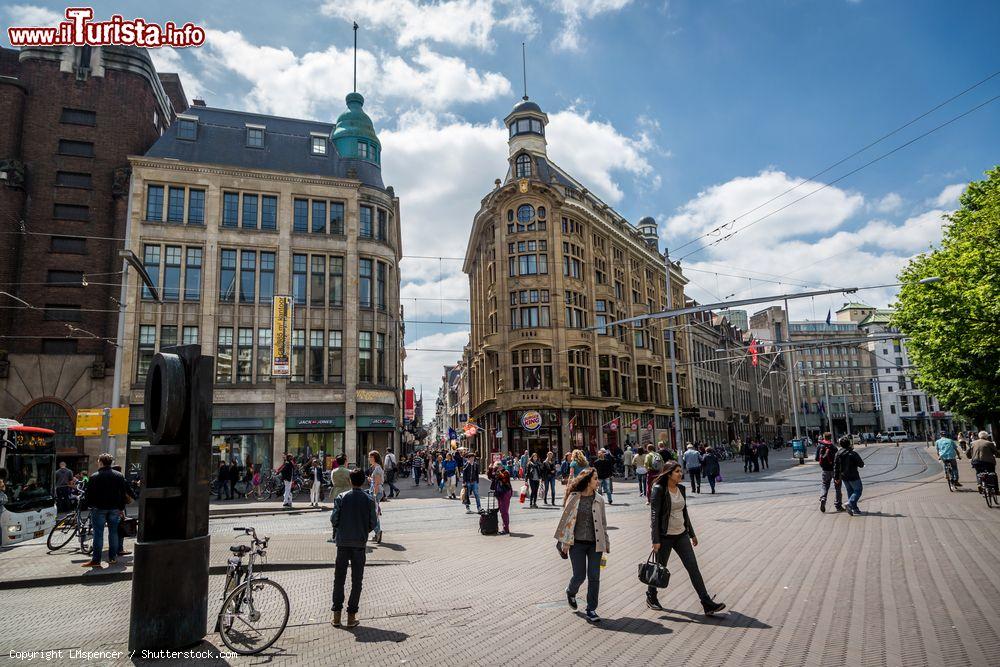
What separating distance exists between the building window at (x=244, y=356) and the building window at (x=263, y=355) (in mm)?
416

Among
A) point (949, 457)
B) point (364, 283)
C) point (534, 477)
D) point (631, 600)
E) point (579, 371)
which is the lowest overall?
point (631, 600)

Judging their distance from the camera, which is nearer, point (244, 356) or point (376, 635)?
point (376, 635)

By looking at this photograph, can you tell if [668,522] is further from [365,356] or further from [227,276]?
[227,276]

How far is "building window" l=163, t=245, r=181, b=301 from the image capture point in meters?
32.9

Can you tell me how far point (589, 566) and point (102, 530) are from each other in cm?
900

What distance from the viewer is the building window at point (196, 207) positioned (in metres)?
34.0

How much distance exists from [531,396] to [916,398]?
101613mm

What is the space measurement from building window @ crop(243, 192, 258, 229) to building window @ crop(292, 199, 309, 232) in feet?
7.14

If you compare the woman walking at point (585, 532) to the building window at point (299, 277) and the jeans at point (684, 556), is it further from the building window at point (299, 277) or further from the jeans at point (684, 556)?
the building window at point (299, 277)

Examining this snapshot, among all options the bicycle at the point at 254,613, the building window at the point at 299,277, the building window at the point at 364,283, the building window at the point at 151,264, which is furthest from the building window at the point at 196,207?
the bicycle at the point at 254,613

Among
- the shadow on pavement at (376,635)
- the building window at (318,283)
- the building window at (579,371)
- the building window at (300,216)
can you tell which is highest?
the building window at (300,216)

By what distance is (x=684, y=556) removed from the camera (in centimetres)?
702

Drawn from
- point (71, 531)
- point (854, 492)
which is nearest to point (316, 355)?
point (71, 531)

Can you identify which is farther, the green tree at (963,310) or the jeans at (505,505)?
the green tree at (963,310)
